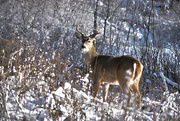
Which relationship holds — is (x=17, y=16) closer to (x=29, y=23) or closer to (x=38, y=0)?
(x=29, y=23)

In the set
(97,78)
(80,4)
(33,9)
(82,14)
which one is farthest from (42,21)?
(97,78)

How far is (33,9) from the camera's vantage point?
12.0 metres

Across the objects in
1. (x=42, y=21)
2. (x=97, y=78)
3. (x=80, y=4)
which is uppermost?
(x=80, y=4)

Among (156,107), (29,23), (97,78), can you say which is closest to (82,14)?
(29,23)

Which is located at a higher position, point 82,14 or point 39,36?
point 82,14

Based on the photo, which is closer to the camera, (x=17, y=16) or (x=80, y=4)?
(x=17, y=16)

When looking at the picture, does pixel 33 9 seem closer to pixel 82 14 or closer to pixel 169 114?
pixel 82 14

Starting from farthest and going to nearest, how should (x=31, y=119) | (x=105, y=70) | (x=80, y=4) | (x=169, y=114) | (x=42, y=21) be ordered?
(x=80, y=4) → (x=42, y=21) → (x=105, y=70) → (x=169, y=114) → (x=31, y=119)

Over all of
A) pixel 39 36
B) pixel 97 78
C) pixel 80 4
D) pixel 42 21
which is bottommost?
pixel 97 78

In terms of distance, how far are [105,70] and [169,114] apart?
2.32 metres

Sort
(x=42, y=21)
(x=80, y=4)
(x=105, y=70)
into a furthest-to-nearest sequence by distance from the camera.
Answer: (x=80, y=4)
(x=42, y=21)
(x=105, y=70)

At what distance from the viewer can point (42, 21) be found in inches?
465

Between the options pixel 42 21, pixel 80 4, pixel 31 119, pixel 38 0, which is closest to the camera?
pixel 31 119

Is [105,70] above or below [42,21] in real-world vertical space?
below
